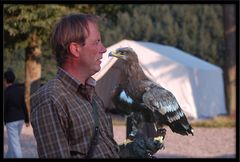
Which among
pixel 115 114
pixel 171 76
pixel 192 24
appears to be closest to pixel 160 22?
pixel 192 24

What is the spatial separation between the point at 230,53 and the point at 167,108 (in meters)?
18.9

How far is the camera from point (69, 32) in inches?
99.3

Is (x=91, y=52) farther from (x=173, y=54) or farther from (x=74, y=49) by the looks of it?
(x=173, y=54)

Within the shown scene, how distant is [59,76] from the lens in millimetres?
2611

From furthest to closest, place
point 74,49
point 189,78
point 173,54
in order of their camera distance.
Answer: point 189,78
point 173,54
point 74,49

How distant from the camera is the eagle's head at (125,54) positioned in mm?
3374

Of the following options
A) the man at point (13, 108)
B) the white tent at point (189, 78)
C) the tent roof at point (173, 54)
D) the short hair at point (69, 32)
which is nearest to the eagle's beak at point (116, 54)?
the short hair at point (69, 32)

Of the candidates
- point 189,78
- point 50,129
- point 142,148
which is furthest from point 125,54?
point 189,78

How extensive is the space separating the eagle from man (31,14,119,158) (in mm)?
603

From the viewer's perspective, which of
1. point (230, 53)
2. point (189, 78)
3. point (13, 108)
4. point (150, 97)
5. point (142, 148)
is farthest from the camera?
point (230, 53)

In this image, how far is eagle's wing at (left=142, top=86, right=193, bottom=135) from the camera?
3191mm

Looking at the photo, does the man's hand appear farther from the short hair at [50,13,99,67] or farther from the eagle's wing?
the short hair at [50,13,99,67]

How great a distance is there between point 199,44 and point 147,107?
36478 millimetres

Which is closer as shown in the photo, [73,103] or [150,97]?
[73,103]
